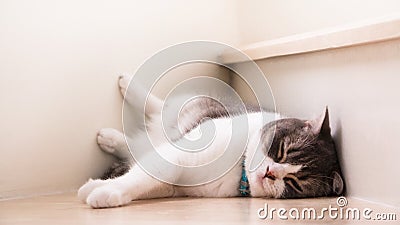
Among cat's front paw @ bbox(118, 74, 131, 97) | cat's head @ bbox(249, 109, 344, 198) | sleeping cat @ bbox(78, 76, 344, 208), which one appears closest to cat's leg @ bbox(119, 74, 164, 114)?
cat's front paw @ bbox(118, 74, 131, 97)

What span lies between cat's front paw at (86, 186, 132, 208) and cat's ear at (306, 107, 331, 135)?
63 cm

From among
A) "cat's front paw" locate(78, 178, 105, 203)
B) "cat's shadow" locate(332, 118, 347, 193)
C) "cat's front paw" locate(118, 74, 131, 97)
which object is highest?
"cat's front paw" locate(118, 74, 131, 97)

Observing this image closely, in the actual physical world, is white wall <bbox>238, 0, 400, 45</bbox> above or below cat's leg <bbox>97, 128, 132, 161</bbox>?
above

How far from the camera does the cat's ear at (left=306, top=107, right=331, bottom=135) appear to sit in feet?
6.20

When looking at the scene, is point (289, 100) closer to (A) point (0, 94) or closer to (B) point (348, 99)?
(B) point (348, 99)

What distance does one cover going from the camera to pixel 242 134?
1994 mm

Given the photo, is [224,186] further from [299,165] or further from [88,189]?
[88,189]

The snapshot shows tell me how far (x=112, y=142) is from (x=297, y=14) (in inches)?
32.7

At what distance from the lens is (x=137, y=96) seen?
7.55 feet

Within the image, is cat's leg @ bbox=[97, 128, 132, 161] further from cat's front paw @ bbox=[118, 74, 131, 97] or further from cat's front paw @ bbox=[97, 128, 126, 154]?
cat's front paw @ bbox=[118, 74, 131, 97]

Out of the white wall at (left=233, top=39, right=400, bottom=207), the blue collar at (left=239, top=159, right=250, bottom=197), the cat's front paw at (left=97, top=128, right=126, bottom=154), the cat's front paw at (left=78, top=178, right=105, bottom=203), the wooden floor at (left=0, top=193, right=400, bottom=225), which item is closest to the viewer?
the wooden floor at (left=0, top=193, right=400, bottom=225)

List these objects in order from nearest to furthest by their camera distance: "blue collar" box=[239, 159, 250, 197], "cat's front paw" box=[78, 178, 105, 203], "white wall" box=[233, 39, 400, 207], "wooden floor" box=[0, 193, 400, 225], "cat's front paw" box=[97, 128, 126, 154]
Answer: "wooden floor" box=[0, 193, 400, 225]
"white wall" box=[233, 39, 400, 207]
"cat's front paw" box=[78, 178, 105, 203]
"blue collar" box=[239, 159, 250, 197]
"cat's front paw" box=[97, 128, 126, 154]

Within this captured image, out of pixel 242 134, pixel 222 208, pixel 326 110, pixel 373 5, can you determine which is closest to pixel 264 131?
pixel 242 134

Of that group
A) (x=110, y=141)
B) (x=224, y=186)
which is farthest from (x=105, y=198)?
(x=110, y=141)
